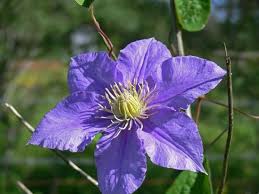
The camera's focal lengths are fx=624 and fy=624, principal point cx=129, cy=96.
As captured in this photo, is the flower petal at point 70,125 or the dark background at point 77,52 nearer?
the flower petal at point 70,125

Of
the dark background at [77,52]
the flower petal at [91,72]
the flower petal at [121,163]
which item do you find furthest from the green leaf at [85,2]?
the dark background at [77,52]

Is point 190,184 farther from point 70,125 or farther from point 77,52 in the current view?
point 77,52

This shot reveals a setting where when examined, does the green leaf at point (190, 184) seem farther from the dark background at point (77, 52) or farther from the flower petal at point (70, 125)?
the dark background at point (77, 52)

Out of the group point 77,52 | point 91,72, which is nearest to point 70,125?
point 91,72

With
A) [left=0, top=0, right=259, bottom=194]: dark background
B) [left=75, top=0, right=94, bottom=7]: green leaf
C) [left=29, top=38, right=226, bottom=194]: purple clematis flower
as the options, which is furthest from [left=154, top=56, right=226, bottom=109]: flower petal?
[left=0, top=0, right=259, bottom=194]: dark background

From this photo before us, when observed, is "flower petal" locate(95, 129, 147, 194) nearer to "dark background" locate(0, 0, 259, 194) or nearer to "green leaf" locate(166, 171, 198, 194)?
"green leaf" locate(166, 171, 198, 194)

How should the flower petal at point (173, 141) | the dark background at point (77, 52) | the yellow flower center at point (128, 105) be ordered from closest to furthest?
the flower petal at point (173, 141), the yellow flower center at point (128, 105), the dark background at point (77, 52)
